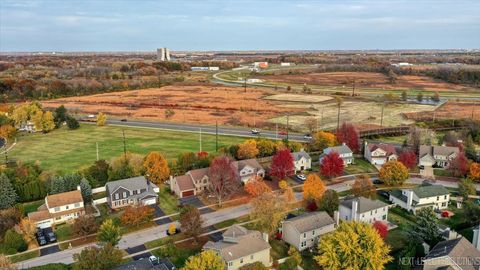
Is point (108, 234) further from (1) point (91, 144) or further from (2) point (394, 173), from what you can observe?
(1) point (91, 144)

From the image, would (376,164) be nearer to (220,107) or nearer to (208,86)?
(220,107)

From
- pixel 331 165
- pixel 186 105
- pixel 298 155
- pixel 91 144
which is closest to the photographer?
pixel 331 165

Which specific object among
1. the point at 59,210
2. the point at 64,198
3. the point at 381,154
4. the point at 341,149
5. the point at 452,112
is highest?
the point at 452,112

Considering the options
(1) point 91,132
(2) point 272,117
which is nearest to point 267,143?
(2) point 272,117

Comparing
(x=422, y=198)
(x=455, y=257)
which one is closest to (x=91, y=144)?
(x=422, y=198)

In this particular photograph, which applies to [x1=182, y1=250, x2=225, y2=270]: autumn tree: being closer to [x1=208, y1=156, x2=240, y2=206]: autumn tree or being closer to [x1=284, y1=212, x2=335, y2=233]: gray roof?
[x1=284, y1=212, x2=335, y2=233]: gray roof

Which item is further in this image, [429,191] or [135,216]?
[429,191]
